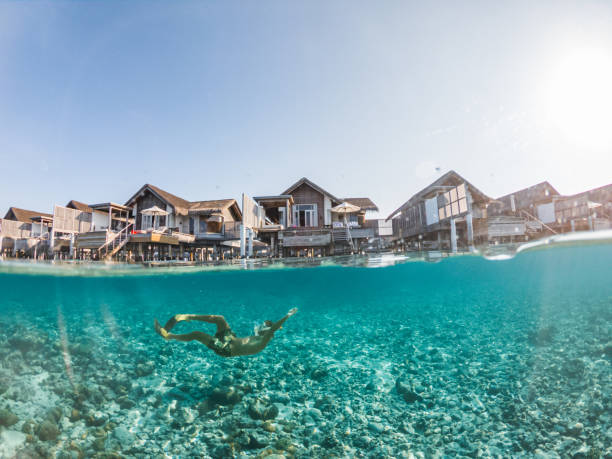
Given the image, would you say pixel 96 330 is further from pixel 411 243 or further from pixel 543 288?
pixel 543 288

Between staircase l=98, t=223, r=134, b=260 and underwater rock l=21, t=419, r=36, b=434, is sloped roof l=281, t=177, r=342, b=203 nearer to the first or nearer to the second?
staircase l=98, t=223, r=134, b=260

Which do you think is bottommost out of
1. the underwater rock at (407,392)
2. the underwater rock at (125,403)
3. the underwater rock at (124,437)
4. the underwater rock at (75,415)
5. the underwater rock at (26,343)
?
the underwater rock at (407,392)

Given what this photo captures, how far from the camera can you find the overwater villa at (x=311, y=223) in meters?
18.4

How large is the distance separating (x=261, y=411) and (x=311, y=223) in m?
19.5

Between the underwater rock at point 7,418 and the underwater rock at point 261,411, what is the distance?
2893 mm

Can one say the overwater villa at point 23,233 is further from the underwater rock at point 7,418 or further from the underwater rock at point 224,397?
the underwater rock at point 224,397

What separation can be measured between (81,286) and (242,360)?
12520 mm

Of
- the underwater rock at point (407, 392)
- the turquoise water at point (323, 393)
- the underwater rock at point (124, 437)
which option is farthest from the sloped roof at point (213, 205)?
the underwater rock at point (407, 392)

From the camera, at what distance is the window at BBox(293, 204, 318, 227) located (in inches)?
909

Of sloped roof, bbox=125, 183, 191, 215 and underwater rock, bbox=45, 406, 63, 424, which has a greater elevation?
sloped roof, bbox=125, 183, 191, 215

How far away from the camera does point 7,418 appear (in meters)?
3.27

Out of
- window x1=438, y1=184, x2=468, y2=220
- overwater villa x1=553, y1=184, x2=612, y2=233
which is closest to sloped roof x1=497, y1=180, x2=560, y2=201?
overwater villa x1=553, y1=184, x2=612, y2=233

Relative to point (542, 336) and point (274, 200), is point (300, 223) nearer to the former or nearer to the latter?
→ point (274, 200)

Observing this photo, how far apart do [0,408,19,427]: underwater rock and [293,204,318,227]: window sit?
66.4 feet
